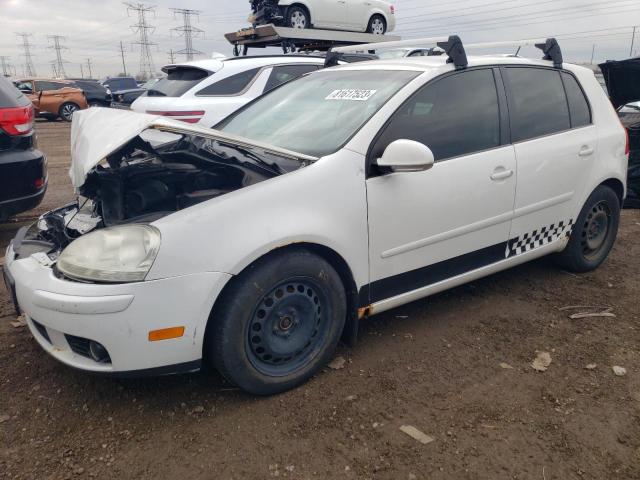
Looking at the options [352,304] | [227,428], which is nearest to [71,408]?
[227,428]

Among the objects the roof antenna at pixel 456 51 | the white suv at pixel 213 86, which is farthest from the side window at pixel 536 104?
the white suv at pixel 213 86

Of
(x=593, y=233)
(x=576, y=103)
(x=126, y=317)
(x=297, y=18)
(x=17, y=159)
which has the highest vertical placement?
(x=297, y=18)

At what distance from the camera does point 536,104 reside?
3510 mm

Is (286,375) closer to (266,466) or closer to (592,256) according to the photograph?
(266,466)

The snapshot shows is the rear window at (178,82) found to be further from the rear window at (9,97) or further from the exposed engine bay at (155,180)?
the exposed engine bay at (155,180)

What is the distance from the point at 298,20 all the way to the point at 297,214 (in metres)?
9.67

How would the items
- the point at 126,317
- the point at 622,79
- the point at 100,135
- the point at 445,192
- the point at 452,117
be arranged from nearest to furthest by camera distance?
1. the point at 126,317
2. the point at 100,135
3. the point at 445,192
4. the point at 452,117
5. the point at 622,79

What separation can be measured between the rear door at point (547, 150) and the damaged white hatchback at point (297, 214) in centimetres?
1

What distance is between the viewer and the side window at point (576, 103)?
12.3ft

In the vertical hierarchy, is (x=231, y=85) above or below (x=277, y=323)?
above

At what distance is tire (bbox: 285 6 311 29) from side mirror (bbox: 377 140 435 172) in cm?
922

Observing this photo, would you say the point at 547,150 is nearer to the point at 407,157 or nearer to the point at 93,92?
the point at 407,157

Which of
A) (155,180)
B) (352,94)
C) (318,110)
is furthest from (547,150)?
(155,180)

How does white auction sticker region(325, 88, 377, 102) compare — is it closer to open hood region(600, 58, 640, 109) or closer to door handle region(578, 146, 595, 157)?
door handle region(578, 146, 595, 157)
